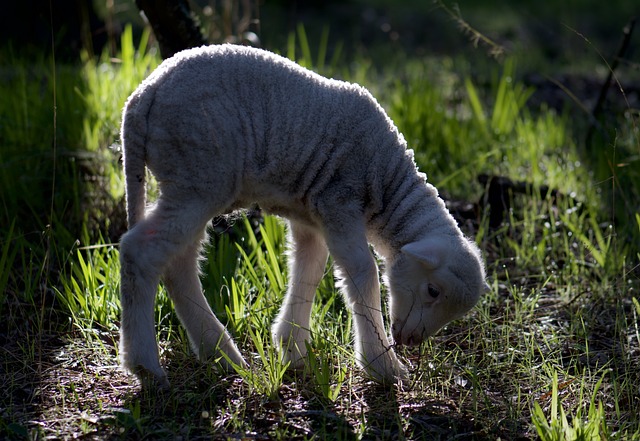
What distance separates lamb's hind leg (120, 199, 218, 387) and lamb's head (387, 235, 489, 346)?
814mm

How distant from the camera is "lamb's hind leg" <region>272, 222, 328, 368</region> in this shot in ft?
11.7

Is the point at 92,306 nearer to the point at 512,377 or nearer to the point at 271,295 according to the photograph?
the point at 271,295

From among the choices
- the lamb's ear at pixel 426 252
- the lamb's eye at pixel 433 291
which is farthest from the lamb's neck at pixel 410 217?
the lamb's eye at pixel 433 291

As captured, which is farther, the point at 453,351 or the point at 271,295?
the point at 271,295

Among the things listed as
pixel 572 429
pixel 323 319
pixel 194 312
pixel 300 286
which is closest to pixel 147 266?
pixel 194 312

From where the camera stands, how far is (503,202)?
15.7 feet

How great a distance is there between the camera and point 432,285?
3273 mm

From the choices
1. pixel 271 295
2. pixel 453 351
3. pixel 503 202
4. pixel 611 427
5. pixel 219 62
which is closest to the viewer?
pixel 611 427

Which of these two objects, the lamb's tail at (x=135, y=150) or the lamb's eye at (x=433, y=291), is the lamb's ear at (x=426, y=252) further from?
the lamb's tail at (x=135, y=150)

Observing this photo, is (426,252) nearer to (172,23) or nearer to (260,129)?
(260,129)

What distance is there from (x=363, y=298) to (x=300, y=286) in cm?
39

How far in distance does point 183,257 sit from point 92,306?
0.55 m

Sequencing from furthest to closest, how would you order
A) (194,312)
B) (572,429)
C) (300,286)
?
(300,286)
(194,312)
(572,429)


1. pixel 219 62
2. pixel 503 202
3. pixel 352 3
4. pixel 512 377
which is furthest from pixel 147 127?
pixel 352 3
